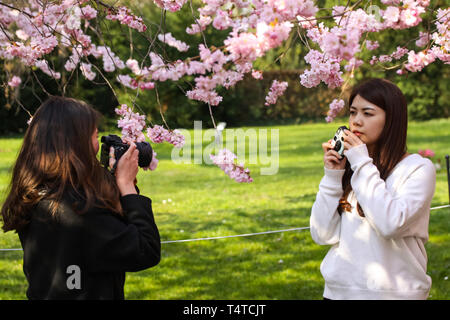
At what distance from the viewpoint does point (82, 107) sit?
1.68 meters

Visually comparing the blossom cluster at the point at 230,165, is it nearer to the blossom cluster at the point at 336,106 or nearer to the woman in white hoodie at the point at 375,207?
the blossom cluster at the point at 336,106

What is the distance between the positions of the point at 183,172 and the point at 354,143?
853 centimetres

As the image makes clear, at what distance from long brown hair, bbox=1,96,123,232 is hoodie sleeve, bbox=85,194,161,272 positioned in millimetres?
43

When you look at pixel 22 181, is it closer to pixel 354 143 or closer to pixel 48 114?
pixel 48 114

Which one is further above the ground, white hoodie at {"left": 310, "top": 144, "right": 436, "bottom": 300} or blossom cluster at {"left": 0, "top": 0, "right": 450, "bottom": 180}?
blossom cluster at {"left": 0, "top": 0, "right": 450, "bottom": 180}

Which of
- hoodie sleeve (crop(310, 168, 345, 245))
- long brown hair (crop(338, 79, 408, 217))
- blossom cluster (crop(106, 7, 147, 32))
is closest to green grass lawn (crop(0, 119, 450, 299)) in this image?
blossom cluster (crop(106, 7, 147, 32))

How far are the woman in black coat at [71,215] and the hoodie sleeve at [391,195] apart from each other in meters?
0.67

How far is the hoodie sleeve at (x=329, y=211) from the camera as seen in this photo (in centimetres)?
192

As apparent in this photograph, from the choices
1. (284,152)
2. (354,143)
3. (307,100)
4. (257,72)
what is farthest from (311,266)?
(307,100)

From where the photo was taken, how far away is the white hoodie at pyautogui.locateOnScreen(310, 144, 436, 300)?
1.77 metres

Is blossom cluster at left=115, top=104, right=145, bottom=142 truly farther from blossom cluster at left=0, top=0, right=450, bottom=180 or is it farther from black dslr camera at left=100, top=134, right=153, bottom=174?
black dslr camera at left=100, top=134, right=153, bottom=174

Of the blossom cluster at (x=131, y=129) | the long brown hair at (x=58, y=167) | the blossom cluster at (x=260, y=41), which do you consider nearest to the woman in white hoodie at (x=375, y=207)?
the blossom cluster at (x=260, y=41)

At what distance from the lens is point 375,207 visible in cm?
177
